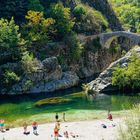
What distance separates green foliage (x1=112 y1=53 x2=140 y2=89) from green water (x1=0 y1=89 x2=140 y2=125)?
5.09 meters

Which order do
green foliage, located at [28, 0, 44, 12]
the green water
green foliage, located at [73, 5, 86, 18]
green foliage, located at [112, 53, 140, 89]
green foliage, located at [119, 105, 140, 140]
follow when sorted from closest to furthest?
green foliage, located at [119, 105, 140, 140]
the green water
green foliage, located at [112, 53, 140, 89]
green foliage, located at [28, 0, 44, 12]
green foliage, located at [73, 5, 86, 18]

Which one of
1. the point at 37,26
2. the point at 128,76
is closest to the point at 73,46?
the point at 37,26

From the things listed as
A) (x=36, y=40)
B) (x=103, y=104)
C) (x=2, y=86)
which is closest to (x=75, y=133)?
(x=103, y=104)

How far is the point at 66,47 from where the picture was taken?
370 ft

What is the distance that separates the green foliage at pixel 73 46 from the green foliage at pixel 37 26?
621 cm

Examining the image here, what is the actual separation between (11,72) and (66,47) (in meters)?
19.8

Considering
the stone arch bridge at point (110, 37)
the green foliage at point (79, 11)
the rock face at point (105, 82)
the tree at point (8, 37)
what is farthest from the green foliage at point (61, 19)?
the rock face at point (105, 82)

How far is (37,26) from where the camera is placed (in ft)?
352

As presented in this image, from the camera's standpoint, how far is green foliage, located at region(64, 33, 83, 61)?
4405 inches

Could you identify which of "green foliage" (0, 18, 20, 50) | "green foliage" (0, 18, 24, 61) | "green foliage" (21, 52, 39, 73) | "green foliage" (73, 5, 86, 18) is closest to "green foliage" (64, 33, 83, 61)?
"green foliage" (73, 5, 86, 18)

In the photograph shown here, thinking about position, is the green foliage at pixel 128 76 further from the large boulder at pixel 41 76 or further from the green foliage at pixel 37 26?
the green foliage at pixel 37 26

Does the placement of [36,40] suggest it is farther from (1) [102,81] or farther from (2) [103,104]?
(2) [103,104]

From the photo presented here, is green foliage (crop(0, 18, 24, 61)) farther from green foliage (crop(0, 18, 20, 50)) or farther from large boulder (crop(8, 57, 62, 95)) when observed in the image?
large boulder (crop(8, 57, 62, 95))

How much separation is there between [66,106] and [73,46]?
3249 cm
